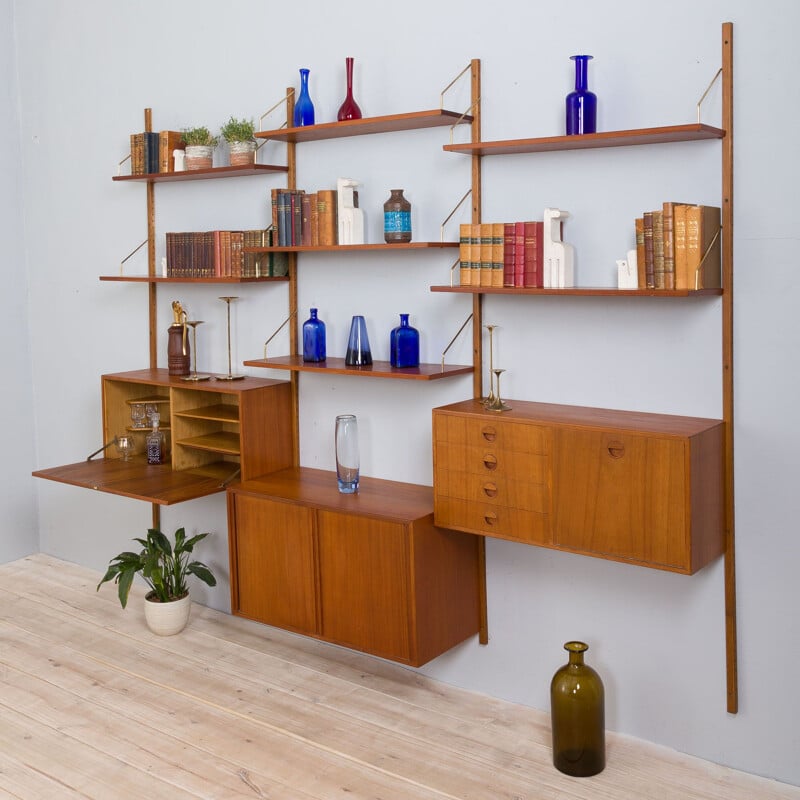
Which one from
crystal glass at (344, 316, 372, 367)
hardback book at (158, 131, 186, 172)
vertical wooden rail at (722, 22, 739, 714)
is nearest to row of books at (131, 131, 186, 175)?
hardback book at (158, 131, 186, 172)

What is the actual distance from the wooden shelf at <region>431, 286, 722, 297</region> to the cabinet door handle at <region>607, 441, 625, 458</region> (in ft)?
1.41

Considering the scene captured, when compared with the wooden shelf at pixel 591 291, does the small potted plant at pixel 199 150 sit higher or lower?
higher

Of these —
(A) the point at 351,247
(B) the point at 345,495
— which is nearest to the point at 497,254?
(A) the point at 351,247

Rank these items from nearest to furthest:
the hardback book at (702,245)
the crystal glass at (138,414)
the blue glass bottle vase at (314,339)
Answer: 1. the hardback book at (702,245)
2. the blue glass bottle vase at (314,339)
3. the crystal glass at (138,414)

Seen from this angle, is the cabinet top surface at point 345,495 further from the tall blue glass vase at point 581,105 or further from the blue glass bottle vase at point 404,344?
the tall blue glass vase at point 581,105

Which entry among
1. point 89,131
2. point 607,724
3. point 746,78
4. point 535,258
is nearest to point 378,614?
point 607,724

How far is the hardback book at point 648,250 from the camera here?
9.03 ft

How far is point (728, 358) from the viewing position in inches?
112

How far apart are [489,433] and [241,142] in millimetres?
1650

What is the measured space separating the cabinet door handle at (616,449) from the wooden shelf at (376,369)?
2.20ft

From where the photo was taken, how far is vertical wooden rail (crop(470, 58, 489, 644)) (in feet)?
10.8

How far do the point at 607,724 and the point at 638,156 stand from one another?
1838 mm

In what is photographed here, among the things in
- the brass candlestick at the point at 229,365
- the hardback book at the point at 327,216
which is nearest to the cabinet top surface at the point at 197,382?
the brass candlestick at the point at 229,365

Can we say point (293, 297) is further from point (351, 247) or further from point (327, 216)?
point (351, 247)
